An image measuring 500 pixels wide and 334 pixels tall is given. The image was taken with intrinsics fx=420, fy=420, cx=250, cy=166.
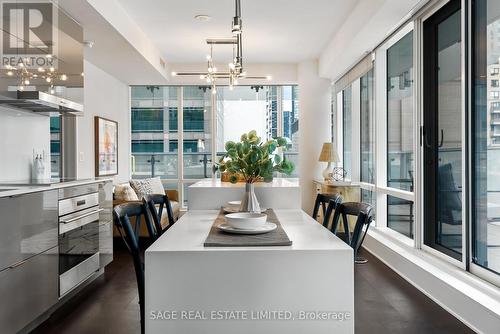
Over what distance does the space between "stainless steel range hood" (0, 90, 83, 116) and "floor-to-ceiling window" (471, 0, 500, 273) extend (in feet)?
10.7

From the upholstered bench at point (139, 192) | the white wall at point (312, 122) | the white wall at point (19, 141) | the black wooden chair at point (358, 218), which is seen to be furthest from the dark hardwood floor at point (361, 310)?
the white wall at point (312, 122)

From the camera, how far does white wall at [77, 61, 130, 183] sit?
5.49 m

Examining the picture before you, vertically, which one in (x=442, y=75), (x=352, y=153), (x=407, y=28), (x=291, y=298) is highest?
(x=407, y=28)

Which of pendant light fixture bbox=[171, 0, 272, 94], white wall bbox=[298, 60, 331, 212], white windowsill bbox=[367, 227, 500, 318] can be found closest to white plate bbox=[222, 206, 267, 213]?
pendant light fixture bbox=[171, 0, 272, 94]

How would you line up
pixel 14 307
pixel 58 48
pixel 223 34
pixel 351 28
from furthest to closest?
pixel 223 34 → pixel 351 28 → pixel 58 48 → pixel 14 307

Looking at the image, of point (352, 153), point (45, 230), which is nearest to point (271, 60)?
point (352, 153)

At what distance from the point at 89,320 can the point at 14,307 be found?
587 mm

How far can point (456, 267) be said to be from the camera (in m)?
3.39

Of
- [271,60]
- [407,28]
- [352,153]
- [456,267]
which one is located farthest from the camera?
[271,60]

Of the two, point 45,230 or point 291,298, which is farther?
point 45,230

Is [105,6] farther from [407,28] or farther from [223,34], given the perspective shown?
[407,28]

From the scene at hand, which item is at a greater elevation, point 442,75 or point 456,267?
point 442,75

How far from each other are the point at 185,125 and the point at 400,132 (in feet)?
14.5

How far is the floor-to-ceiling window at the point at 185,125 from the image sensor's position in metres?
7.99
